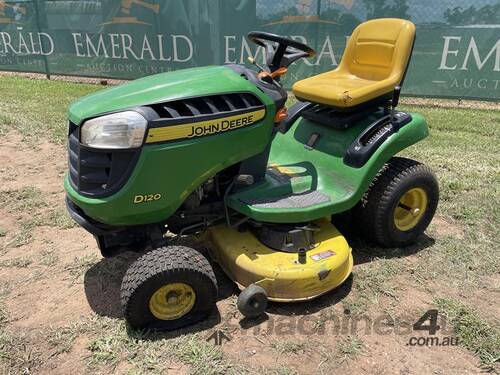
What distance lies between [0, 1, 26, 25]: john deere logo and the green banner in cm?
2

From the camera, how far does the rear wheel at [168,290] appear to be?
2.19 meters

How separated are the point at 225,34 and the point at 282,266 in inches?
259

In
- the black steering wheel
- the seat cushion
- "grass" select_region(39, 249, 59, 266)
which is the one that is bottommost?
"grass" select_region(39, 249, 59, 266)

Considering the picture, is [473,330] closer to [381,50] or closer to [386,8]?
[381,50]

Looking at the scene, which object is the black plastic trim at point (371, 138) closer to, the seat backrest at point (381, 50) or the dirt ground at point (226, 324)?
the seat backrest at point (381, 50)

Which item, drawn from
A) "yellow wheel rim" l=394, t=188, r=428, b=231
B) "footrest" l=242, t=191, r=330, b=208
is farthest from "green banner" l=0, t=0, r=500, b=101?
"footrest" l=242, t=191, r=330, b=208

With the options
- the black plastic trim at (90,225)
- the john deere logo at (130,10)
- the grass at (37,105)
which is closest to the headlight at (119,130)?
the black plastic trim at (90,225)

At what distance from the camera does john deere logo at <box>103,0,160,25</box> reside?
8.74m

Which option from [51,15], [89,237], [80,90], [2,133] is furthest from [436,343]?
[51,15]

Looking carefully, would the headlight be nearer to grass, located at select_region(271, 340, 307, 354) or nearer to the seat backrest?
grass, located at select_region(271, 340, 307, 354)

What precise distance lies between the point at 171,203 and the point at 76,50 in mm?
8627

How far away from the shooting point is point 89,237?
3.24 m

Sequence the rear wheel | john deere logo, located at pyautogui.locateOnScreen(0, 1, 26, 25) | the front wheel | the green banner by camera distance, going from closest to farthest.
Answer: the rear wheel < the front wheel < the green banner < john deere logo, located at pyautogui.locateOnScreen(0, 1, 26, 25)

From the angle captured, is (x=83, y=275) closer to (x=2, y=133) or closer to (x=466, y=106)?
(x=2, y=133)
